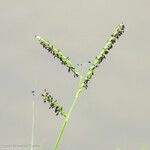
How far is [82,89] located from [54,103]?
0.43 m

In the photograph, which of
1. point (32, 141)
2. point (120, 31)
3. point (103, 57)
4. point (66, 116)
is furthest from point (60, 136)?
point (32, 141)

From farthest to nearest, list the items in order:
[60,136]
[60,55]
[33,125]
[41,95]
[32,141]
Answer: [32,141] → [33,125] → [60,55] → [41,95] → [60,136]

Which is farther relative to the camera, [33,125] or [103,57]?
[33,125]

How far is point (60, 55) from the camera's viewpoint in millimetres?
3650

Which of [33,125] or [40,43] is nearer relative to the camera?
[40,43]

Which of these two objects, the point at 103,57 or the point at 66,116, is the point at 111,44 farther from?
the point at 66,116

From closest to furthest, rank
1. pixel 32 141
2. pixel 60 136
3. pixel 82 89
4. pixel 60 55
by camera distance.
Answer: pixel 60 136
pixel 82 89
pixel 60 55
pixel 32 141

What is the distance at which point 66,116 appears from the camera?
10.7ft

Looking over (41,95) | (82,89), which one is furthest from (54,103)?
(82,89)

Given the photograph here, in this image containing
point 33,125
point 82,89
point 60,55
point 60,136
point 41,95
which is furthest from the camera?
point 33,125

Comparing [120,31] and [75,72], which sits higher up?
[120,31]

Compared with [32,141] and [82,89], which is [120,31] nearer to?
[82,89]

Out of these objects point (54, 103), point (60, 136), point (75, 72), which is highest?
point (75, 72)

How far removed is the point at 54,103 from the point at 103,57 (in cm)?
59
